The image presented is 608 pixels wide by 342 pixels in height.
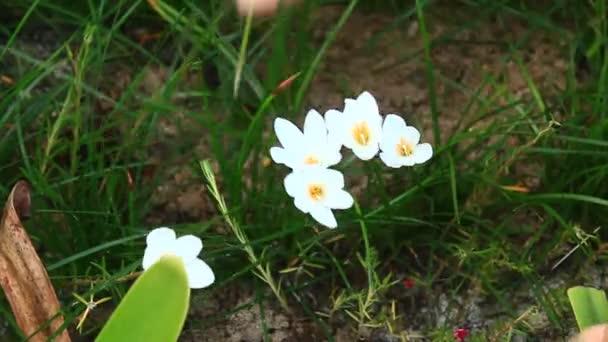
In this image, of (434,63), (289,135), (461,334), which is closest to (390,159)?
(289,135)

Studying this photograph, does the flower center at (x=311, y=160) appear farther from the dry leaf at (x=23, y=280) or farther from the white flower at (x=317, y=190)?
the dry leaf at (x=23, y=280)

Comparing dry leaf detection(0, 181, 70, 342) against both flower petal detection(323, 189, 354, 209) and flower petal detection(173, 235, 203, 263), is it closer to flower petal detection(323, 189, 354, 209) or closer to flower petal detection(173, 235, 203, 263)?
flower petal detection(173, 235, 203, 263)

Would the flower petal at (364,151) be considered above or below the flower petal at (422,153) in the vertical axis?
above

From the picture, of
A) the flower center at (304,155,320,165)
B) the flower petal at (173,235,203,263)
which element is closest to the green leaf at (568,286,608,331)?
the flower center at (304,155,320,165)

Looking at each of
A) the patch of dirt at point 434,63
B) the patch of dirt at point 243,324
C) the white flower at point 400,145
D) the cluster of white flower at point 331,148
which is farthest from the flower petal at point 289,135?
the patch of dirt at point 434,63

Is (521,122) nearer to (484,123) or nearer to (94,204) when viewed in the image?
(484,123)

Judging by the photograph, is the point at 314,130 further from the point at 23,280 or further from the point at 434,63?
the point at 434,63
